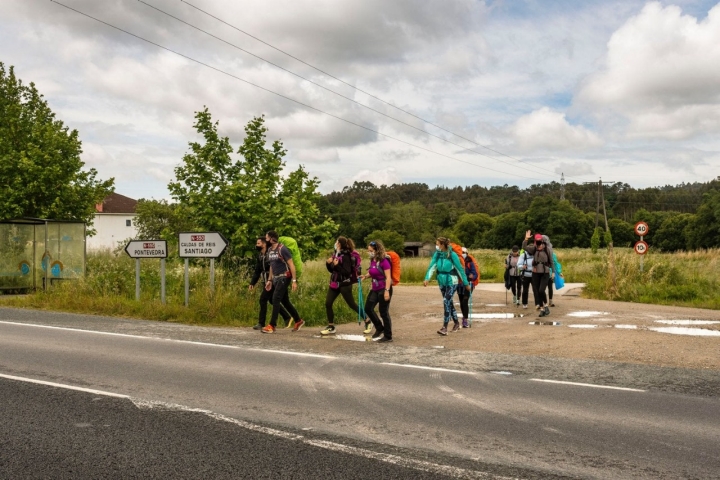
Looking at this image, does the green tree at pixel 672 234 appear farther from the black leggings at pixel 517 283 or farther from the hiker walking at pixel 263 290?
the hiker walking at pixel 263 290

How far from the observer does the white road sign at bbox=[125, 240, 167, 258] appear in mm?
16266

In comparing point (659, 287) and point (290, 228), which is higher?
point (290, 228)

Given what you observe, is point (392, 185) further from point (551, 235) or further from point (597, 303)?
point (597, 303)

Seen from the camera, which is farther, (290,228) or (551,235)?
(551,235)

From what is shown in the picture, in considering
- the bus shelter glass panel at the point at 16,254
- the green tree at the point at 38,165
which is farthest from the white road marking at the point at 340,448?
the green tree at the point at 38,165

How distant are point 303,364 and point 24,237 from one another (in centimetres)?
1714

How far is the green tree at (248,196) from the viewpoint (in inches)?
711

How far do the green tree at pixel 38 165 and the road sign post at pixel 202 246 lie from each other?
603 inches

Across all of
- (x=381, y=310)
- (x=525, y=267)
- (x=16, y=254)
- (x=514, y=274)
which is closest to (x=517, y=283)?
(x=514, y=274)

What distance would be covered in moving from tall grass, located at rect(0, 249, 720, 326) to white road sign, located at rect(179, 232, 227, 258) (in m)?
0.84

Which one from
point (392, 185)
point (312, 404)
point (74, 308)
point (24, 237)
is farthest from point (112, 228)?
point (392, 185)

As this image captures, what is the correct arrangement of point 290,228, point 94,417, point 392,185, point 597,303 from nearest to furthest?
point 94,417 < point 290,228 < point 597,303 < point 392,185

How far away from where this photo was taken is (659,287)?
21.0m

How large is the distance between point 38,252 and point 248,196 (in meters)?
8.89
